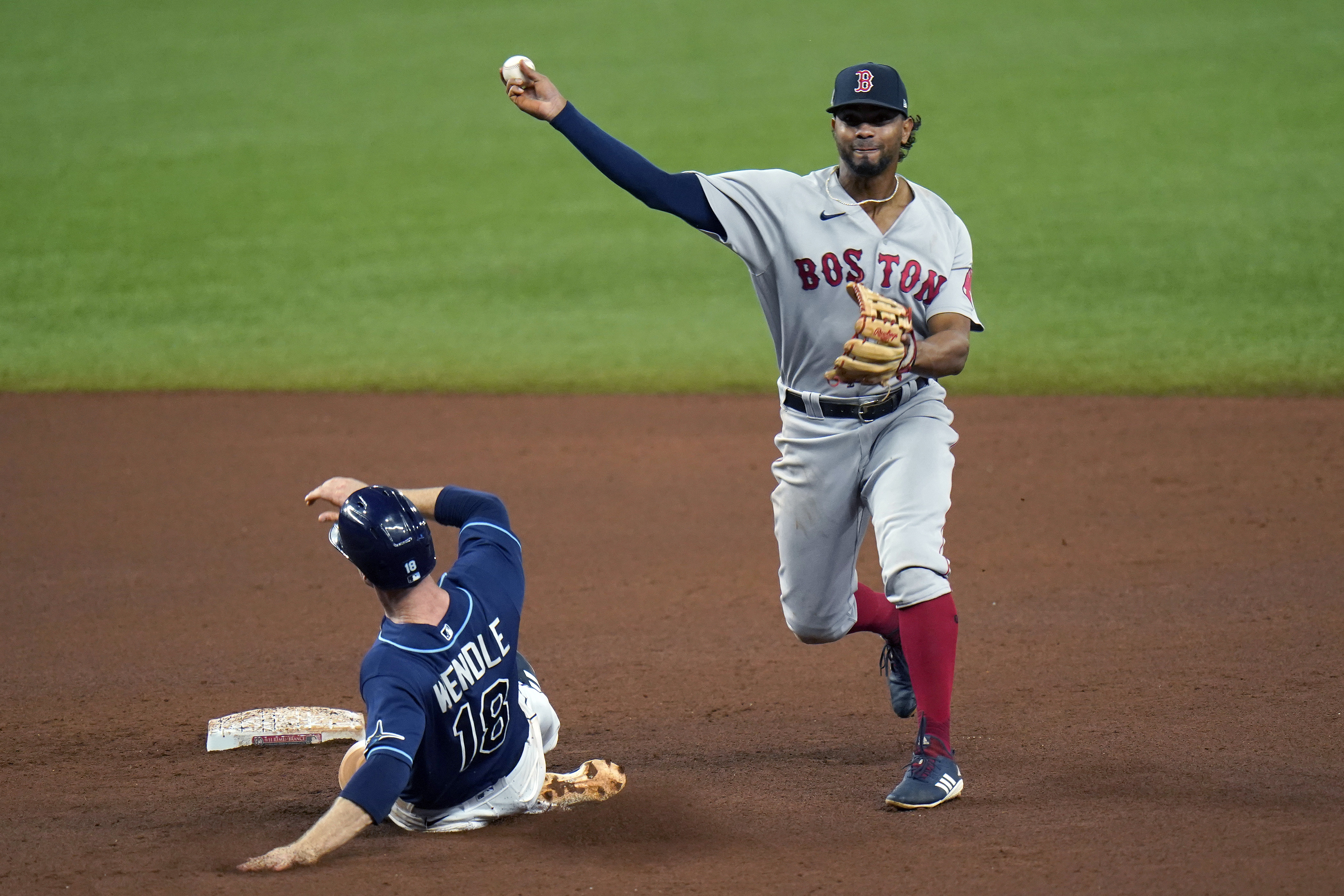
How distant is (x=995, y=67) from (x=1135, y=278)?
5124mm

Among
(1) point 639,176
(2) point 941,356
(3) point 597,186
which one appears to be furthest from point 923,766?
(3) point 597,186

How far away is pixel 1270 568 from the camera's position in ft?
19.4

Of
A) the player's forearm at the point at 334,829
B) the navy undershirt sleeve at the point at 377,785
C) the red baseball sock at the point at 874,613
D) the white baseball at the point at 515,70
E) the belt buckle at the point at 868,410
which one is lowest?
the player's forearm at the point at 334,829

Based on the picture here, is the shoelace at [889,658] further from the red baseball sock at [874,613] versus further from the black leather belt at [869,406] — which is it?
the black leather belt at [869,406]

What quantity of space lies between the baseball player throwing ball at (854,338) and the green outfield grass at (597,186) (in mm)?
5150

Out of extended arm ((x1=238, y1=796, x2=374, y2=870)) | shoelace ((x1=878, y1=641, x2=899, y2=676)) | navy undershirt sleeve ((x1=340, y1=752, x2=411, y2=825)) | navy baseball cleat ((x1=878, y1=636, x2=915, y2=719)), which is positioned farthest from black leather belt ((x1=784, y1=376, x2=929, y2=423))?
extended arm ((x1=238, y1=796, x2=374, y2=870))

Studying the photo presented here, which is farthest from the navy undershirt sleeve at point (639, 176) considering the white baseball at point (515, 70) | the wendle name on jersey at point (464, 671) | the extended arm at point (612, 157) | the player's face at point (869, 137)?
the wendle name on jersey at point (464, 671)

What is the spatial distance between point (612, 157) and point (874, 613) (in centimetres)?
161

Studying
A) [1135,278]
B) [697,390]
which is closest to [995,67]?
[1135,278]

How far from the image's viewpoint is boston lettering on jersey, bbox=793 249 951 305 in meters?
3.96

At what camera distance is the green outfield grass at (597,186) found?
992 cm

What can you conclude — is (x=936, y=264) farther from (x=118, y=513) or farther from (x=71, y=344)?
(x=71, y=344)

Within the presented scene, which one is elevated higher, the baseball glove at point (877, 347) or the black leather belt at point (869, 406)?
the baseball glove at point (877, 347)

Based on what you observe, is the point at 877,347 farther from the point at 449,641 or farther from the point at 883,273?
the point at 449,641
